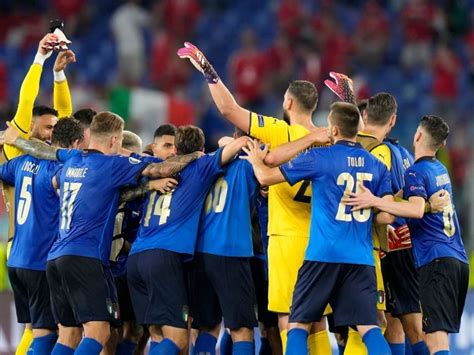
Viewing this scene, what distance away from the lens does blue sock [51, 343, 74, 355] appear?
937 cm

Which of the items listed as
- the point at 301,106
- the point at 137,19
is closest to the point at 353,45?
the point at 137,19

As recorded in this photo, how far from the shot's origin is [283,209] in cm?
938

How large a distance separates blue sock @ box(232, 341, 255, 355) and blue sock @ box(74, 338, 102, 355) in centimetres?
108

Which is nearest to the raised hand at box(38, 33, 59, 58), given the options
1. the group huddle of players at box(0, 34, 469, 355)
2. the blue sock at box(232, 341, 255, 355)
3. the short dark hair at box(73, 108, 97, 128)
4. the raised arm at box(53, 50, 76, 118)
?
the raised arm at box(53, 50, 76, 118)

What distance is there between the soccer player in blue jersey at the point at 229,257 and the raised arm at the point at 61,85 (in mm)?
2142

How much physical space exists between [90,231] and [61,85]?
7.15ft

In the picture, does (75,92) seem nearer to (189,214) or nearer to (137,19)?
(137,19)

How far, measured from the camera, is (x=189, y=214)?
9516 millimetres

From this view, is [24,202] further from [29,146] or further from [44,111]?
[44,111]

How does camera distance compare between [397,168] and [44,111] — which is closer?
[397,168]

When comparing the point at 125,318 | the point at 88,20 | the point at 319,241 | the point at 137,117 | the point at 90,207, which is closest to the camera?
the point at 319,241

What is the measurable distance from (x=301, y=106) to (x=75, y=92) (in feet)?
30.6

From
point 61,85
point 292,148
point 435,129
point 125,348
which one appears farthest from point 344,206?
point 61,85

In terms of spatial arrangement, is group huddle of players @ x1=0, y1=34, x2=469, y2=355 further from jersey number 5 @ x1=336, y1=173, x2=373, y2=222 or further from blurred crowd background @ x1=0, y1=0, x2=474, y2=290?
blurred crowd background @ x1=0, y1=0, x2=474, y2=290
